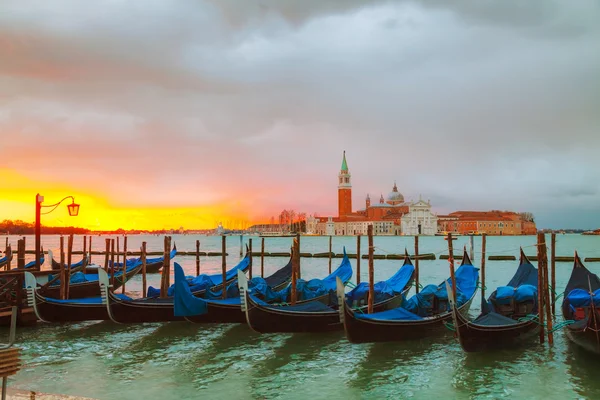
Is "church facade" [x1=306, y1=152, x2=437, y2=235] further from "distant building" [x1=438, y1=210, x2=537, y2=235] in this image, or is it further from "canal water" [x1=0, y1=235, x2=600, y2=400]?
"canal water" [x1=0, y1=235, x2=600, y2=400]

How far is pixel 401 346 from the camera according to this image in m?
7.49

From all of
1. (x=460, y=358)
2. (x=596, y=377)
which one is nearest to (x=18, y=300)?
(x=460, y=358)

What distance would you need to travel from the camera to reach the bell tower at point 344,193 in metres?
104

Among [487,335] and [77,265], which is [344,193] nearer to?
[77,265]

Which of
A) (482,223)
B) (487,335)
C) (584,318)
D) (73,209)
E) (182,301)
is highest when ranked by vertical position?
(73,209)

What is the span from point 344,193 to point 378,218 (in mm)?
9091

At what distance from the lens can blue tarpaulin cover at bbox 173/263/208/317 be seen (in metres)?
7.89

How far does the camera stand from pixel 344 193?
10388cm

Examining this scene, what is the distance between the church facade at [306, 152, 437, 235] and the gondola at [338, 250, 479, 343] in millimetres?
81106

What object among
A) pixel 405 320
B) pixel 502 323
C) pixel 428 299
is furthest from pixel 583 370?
pixel 428 299

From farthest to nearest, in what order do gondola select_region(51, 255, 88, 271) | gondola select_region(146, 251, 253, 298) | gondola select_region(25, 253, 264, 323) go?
1. gondola select_region(51, 255, 88, 271)
2. gondola select_region(146, 251, 253, 298)
3. gondola select_region(25, 253, 264, 323)

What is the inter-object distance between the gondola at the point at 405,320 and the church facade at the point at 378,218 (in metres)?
81.1

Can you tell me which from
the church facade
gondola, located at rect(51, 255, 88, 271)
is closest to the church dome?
the church facade

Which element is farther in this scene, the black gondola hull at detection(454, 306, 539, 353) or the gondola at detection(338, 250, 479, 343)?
the gondola at detection(338, 250, 479, 343)
